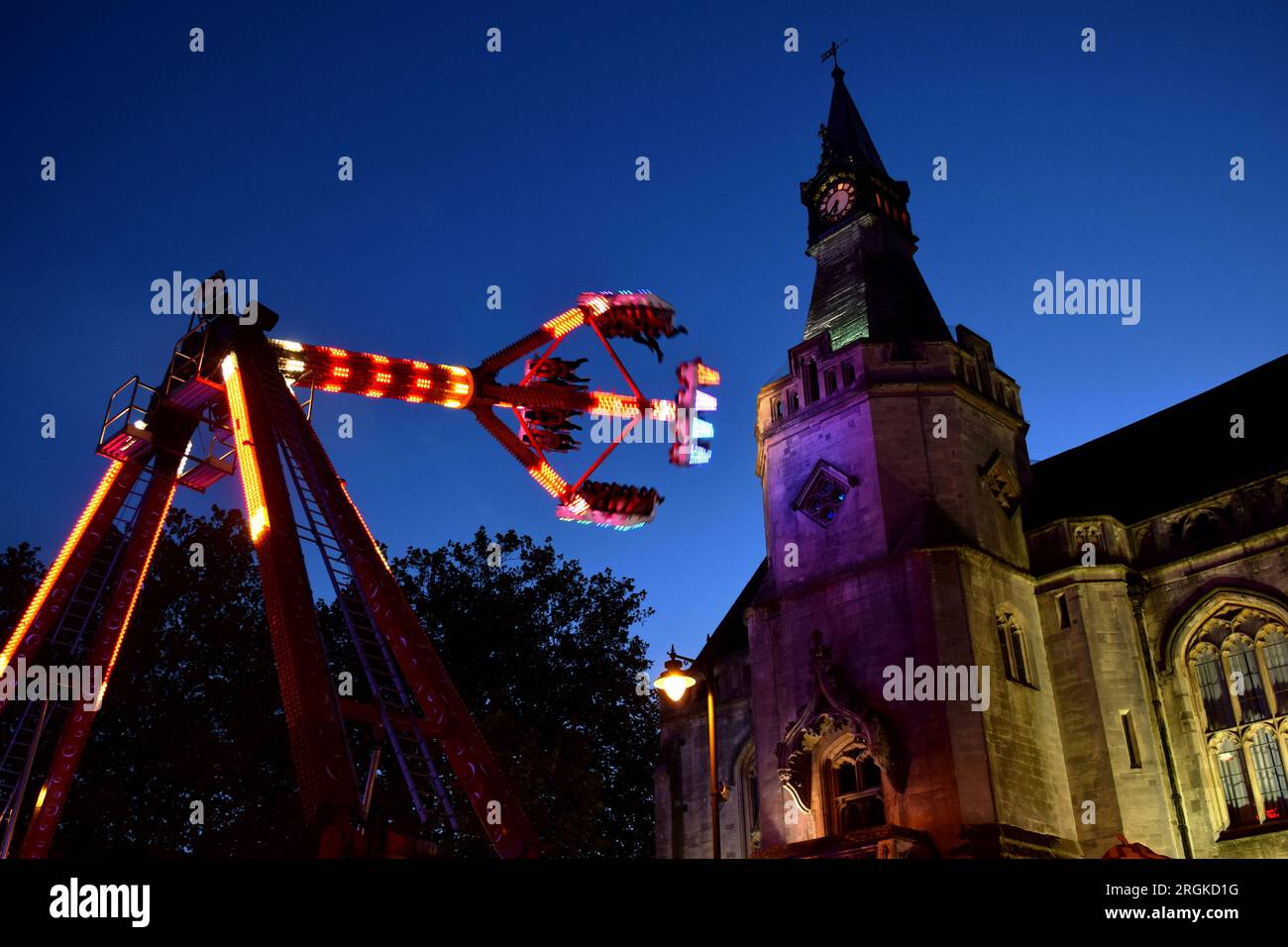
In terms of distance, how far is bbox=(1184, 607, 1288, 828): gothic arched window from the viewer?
23469 millimetres

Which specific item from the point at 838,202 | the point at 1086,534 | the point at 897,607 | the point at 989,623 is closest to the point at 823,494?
the point at 897,607

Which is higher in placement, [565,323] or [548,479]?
[565,323]

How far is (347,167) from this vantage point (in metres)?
26.6

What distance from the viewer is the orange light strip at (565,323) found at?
2786 centimetres

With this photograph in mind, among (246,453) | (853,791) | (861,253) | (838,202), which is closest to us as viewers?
(246,453)

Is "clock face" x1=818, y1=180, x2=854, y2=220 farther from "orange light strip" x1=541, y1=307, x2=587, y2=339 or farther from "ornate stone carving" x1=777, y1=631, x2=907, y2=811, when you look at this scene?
"ornate stone carving" x1=777, y1=631, x2=907, y2=811

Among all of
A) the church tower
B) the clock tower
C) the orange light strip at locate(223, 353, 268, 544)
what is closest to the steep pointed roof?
the clock tower

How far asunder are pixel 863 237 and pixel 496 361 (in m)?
13.4

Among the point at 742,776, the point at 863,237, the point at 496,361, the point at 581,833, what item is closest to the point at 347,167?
the point at 496,361

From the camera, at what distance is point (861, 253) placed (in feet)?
110

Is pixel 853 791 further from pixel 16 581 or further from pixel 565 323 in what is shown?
pixel 16 581

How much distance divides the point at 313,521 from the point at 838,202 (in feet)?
70.3
